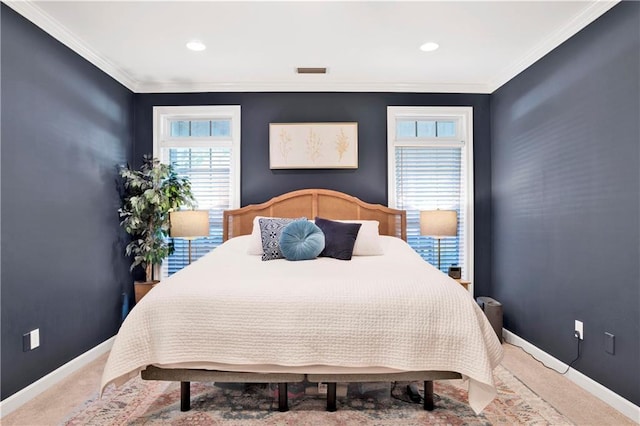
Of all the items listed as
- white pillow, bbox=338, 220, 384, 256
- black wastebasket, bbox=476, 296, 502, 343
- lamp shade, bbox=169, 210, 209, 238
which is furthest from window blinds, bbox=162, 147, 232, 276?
black wastebasket, bbox=476, 296, 502, 343

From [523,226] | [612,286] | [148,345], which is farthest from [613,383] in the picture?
[148,345]

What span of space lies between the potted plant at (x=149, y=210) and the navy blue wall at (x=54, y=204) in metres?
0.15

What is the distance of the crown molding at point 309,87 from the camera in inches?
151

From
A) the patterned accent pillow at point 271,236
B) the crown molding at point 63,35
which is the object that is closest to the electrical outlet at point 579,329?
the patterned accent pillow at point 271,236

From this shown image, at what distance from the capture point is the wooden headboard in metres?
3.82

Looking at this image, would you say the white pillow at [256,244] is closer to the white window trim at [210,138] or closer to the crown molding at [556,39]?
the white window trim at [210,138]

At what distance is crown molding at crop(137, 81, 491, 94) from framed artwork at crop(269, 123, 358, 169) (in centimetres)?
39

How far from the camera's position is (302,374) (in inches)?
75.4

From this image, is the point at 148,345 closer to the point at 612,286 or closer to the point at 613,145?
the point at 612,286

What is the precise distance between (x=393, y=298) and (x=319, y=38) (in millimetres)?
2148

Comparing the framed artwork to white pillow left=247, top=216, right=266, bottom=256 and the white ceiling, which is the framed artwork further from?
white pillow left=247, top=216, right=266, bottom=256

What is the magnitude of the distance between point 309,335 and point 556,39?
9.73 feet

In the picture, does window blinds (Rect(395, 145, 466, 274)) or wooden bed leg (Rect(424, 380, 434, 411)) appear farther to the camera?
window blinds (Rect(395, 145, 466, 274))

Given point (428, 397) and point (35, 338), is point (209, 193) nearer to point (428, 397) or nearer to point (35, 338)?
point (35, 338)
